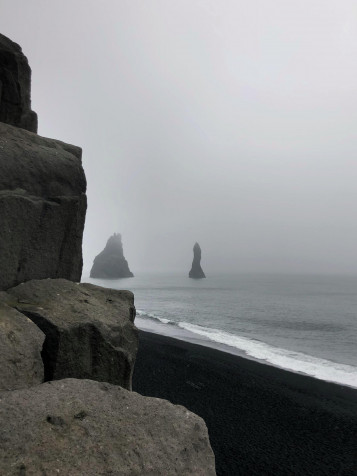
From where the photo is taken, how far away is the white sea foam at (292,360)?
78.7 feet

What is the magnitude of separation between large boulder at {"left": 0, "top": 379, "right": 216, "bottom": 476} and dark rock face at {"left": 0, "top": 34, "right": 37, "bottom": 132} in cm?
852

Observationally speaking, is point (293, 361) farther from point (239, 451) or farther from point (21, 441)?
point (21, 441)

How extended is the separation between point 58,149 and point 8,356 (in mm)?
6654

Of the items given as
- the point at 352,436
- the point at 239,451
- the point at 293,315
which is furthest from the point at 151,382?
the point at 293,315

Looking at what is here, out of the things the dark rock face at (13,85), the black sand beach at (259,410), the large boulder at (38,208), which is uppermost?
the dark rock face at (13,85)

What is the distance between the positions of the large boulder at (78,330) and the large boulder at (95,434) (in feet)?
4.09

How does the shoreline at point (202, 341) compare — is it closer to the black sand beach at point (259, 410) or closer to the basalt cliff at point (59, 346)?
the black sand beach at point (259, 410)

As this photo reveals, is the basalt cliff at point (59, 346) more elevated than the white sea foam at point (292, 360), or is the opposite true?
the basalt cliff at point (59, 346)

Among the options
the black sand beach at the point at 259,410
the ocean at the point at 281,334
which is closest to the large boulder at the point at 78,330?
the black sand beach at the point at 259,410

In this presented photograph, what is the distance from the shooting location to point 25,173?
860cm

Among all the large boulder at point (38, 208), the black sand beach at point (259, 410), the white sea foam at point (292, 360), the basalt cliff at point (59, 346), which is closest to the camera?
the basalt cliff at point (59, 346)

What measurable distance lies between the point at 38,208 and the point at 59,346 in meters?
3.79

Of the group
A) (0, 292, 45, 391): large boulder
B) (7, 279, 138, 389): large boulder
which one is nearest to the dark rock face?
(7, 279, 138, 389): large boulder

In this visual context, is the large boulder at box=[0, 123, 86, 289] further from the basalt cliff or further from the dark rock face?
the dark rock face
